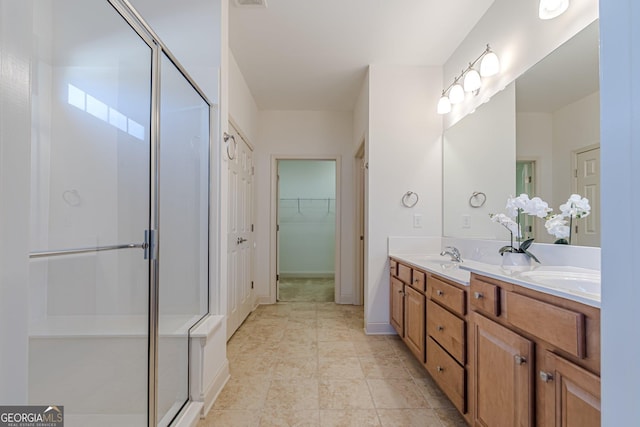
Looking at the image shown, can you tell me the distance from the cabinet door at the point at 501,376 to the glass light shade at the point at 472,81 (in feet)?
5.76

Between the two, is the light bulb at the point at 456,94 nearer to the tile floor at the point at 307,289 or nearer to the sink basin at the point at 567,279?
the sink basin at the point at 567,279

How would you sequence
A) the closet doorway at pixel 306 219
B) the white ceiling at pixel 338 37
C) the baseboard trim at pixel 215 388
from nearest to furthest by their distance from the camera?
1. the baseboard trim at pixel 215 388
2. the white ceiling at pixel 338 37
3. the closet doorway at pixel 306 219

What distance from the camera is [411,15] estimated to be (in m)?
2.28

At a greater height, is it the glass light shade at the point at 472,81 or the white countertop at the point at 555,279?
the glass light shade at the point at 472,81

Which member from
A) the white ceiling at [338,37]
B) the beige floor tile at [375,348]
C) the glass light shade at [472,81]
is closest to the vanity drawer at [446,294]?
the beige floor tile at [375,348]

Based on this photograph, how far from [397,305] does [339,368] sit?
0.75 meters

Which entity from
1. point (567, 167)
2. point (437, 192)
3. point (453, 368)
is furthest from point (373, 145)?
point (453, 368)

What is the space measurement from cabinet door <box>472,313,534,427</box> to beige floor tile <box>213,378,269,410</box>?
1.18 metres

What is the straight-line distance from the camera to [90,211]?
1637mm

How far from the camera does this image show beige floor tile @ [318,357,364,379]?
211 cm

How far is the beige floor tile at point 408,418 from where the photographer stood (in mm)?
1598

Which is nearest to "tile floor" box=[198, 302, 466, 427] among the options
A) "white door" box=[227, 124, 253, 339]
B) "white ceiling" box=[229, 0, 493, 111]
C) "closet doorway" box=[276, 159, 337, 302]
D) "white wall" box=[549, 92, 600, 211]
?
"white door" box=[227, 124, 253, 339]

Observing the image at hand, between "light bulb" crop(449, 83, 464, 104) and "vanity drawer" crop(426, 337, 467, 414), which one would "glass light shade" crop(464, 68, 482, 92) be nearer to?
"light bulb" crop(449, 83, 464, 104)

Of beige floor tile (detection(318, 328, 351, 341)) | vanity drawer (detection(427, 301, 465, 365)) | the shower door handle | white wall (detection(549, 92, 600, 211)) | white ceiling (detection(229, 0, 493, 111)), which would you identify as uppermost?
white ceiling (detection(229, 0, 493, 111))
